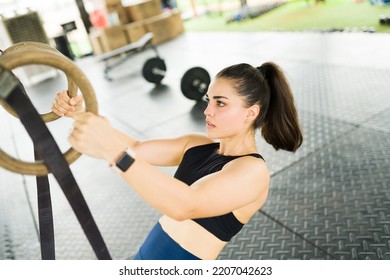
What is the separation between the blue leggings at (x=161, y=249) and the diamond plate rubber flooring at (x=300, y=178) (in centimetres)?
84

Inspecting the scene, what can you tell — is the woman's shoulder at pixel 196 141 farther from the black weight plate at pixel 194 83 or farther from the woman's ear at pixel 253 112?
the black weight plate at pixel 194 83

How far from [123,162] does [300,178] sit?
2109mm

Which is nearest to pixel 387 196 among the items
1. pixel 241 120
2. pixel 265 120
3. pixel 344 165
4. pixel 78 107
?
pixel 344 165

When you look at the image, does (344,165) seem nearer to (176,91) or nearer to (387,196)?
(387,196)

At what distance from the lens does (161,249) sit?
4.15ft

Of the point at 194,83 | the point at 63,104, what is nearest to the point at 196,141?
the point at 63,104

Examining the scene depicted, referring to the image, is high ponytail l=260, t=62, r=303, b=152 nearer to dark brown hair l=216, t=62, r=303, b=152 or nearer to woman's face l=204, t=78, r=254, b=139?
dark brown hair l=216, t=62, r=303, b=152

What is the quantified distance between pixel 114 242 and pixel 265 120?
4.80ft

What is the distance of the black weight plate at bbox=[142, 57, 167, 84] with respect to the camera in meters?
5.56

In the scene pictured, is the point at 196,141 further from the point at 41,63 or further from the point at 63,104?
the point at 41,63

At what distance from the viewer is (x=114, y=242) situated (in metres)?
2.31

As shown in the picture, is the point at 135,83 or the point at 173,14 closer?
the point at 135,83

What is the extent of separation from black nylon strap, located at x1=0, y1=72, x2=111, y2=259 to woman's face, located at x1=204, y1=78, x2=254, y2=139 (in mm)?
588
